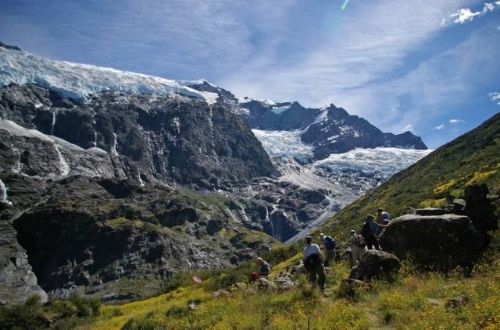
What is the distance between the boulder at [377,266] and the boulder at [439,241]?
1.38 meters

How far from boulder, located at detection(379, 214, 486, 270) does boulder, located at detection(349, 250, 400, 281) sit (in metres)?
1.38

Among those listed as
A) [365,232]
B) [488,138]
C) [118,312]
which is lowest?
[118,312]

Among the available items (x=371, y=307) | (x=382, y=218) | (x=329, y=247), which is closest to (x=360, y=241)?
(x=382, y=218)

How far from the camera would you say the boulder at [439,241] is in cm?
2122

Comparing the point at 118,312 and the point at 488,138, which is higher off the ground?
the point at 488,138

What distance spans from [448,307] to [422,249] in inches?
291

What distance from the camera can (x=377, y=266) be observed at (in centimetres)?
2088

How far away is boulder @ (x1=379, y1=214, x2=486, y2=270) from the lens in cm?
2122

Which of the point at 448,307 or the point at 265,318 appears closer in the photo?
the point at 448,307

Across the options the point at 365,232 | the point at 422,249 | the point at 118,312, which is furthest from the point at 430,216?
the point at 118,312

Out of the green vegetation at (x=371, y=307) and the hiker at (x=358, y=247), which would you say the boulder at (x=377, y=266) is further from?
the hiker at (x=358, y=247)

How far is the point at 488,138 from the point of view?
11269cm

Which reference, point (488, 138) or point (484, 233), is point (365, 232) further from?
point (488, 138)

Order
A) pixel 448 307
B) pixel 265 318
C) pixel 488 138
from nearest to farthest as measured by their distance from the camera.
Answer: pixel 448 307, pixel 265 318, pixel 488 138
